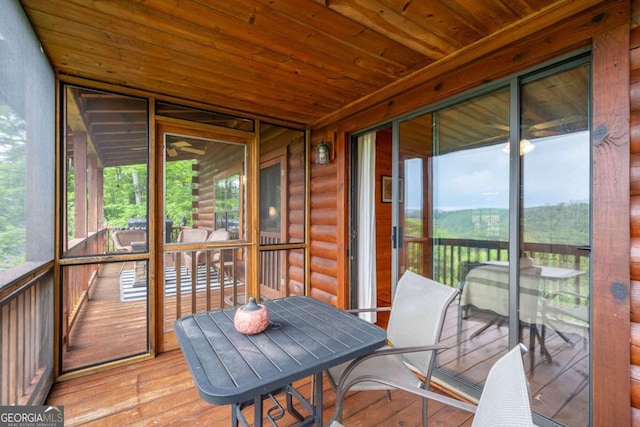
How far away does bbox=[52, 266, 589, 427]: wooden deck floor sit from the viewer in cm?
172

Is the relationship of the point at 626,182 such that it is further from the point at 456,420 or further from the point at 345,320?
the point at 456,420

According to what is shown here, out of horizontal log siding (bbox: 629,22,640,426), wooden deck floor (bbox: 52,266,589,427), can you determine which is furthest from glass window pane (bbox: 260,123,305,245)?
horizontal log siding (bbox: 629,22,640,426)

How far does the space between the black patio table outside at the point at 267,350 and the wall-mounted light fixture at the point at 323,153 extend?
1996 millimetres

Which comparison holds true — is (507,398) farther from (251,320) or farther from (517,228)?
(517,228)

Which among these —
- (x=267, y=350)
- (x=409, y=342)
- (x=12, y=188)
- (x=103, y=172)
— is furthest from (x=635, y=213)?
(x=103, y=172)

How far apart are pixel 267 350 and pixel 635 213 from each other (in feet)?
6.13

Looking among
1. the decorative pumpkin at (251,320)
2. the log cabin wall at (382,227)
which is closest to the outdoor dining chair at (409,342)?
the decorative pumpkin at (251,320)

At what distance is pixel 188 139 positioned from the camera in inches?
122

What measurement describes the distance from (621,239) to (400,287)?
44.6 inches

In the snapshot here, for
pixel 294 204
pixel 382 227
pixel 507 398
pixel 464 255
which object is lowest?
pixel 507 398

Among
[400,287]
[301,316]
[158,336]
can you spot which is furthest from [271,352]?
[158,336]

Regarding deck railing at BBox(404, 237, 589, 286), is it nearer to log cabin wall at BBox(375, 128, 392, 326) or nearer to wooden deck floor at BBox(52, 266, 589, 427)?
wooden deck floor at BBox(52, 266, 589, 427)

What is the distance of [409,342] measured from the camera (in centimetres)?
175

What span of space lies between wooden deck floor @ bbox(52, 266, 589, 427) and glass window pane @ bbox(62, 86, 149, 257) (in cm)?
43
